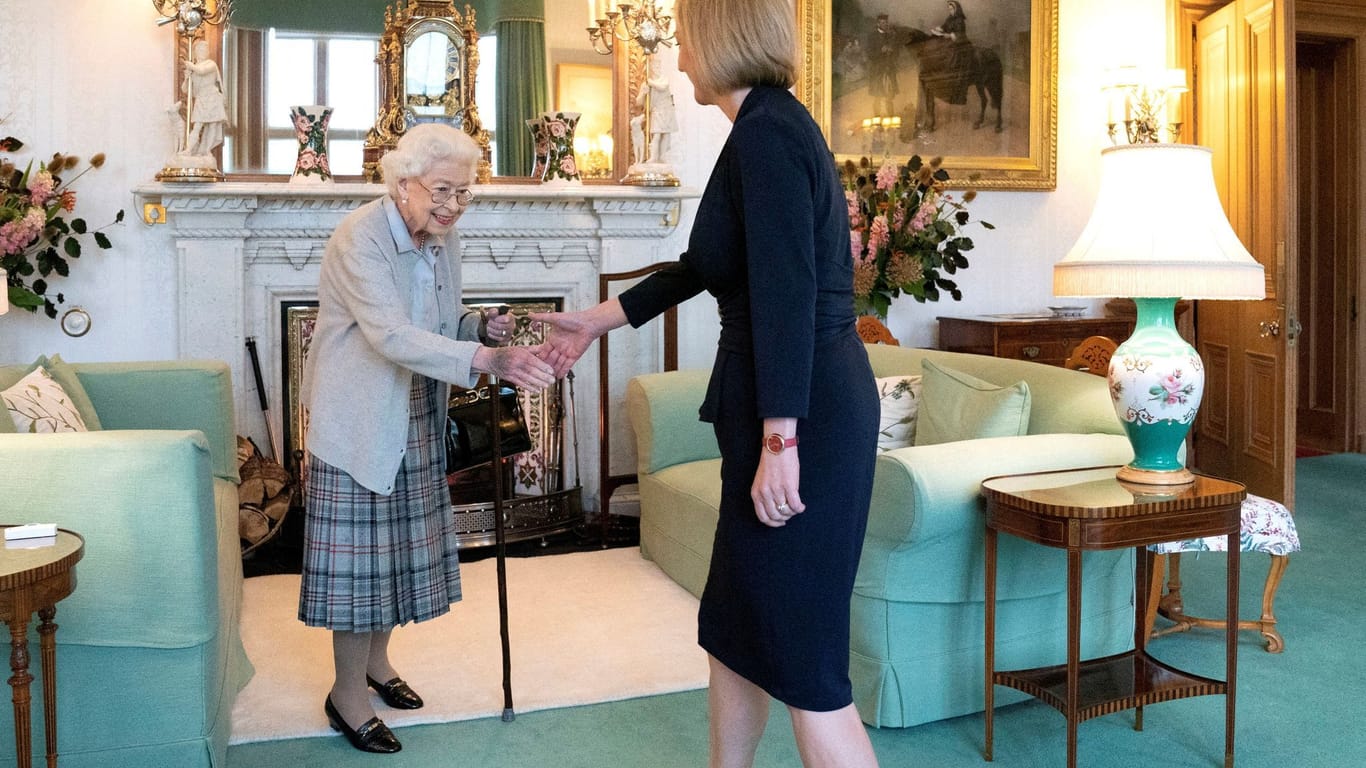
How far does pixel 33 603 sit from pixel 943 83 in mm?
5121

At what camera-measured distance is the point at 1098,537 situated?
2639 mm

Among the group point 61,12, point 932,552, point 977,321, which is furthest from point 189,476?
point 977,321

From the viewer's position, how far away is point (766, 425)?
1.83 meters

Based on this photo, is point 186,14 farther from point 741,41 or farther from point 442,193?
point 741,41

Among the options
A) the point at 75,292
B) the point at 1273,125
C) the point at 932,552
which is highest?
the point at 1273,125

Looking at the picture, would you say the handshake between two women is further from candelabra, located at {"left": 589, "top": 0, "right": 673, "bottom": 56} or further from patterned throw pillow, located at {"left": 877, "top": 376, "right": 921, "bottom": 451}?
candelabra, located at {"left": 589, "top": 0, "right": 673, "bottom": 56}

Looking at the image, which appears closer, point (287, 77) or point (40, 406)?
point (40, 406)

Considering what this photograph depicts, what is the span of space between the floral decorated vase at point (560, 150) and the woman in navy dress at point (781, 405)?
3529 millimetres

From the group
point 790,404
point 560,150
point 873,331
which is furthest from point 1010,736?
point 560,150

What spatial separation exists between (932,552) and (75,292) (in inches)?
151

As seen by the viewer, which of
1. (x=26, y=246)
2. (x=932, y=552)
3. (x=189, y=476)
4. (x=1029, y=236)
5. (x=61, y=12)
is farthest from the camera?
(x=1029, y=236)

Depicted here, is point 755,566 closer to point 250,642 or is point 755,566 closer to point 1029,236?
point 250,642

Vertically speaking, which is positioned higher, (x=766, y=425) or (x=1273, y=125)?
(x=1273, y=125)

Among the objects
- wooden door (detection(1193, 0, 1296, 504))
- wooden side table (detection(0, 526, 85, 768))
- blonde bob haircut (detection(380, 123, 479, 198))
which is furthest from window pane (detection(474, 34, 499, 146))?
wooden door (detection(1193, 0, 1296, 504))
